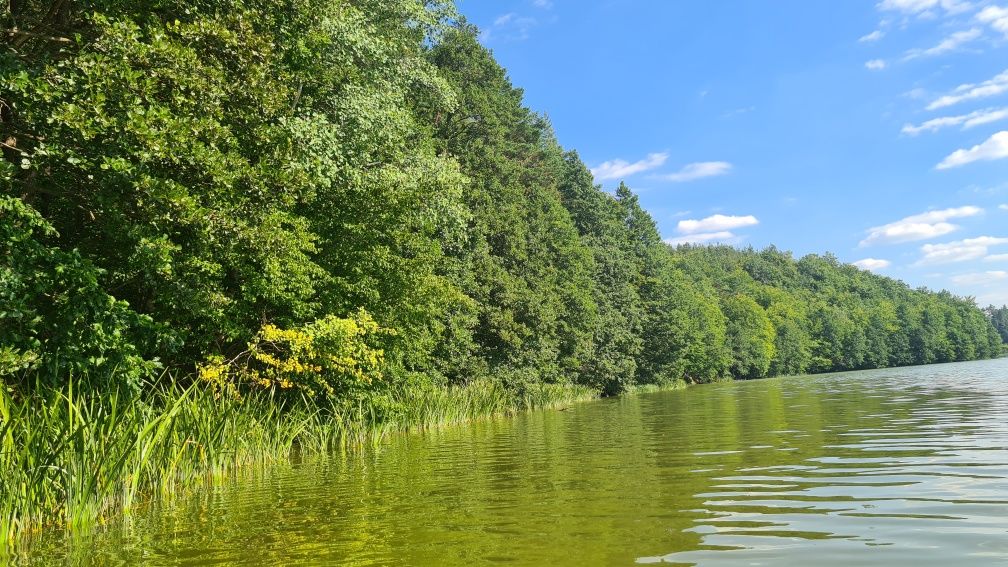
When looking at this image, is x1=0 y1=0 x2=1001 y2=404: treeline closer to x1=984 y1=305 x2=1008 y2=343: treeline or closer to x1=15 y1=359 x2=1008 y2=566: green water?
x1=15 y1=359 x2=1008 y2=566: green water

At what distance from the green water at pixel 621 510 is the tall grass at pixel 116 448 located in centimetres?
48

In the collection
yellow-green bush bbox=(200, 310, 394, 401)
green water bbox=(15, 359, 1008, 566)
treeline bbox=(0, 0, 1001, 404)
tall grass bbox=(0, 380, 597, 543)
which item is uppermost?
treeline bbox=(0, 0, 1001, 404)

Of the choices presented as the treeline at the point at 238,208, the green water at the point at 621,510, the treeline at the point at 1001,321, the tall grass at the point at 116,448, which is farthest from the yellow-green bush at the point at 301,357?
the treeline at the point at 1001,321

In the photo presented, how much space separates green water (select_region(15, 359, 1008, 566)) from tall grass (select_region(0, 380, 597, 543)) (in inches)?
18.7

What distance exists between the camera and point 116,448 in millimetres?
7461

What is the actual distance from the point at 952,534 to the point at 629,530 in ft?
8.33

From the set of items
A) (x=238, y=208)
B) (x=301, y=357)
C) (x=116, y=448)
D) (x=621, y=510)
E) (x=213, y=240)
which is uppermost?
(x=238, y=208)

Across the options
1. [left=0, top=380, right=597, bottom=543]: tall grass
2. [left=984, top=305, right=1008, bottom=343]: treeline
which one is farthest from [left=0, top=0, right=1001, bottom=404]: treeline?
[left=984, top=305, right=1008, bottom=343]: treeline

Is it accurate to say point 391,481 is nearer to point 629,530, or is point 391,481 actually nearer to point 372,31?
point 629,530

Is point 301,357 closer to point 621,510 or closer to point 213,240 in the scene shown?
point 213,240

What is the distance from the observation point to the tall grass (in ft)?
20.8

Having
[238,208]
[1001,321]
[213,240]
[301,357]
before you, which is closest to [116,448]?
[213,240]

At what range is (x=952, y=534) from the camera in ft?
16.7

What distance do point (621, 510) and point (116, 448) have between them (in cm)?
583
